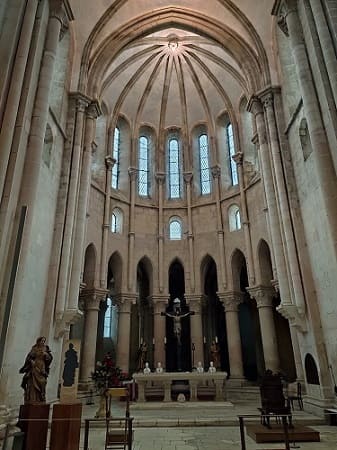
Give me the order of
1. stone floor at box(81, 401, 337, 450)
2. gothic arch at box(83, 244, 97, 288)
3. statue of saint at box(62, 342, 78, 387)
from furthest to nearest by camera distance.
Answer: gothic arch at box(83, 244, 97, 288)
stone floor at box(81, 401, 337, 450)
statue of saint at box(62, 342, 78, 387)

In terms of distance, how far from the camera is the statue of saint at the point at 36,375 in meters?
6.71

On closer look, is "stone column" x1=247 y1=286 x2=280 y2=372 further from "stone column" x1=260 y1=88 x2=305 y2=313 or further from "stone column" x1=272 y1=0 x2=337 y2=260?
"stone column" x1=272 y1=0 x2=337 y2=260

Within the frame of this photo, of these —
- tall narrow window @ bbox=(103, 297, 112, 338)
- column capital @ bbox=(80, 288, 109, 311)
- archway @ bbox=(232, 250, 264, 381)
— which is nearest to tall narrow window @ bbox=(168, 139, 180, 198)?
archway @ bbox=(232, 250, 264, 381)

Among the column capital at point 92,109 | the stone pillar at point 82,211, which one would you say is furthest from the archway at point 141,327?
the column capital at point 92,109

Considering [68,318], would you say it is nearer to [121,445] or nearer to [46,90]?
[121,445]

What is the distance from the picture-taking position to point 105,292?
1788cm

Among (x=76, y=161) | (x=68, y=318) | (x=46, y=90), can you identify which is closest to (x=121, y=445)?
(x=68, y=318)

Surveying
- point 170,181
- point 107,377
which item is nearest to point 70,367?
point 107,377

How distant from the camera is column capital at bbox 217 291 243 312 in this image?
18766mm

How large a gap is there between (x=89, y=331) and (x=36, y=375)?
34.2 feet

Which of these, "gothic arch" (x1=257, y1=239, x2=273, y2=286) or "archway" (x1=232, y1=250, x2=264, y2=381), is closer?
"gothic arch" (x1=257, y1=239, x2=273, y2=286)

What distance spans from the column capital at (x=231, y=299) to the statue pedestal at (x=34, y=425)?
13845 mm

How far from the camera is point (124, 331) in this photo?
18391 millimetres

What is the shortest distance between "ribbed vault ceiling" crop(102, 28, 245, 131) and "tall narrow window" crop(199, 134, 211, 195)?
1.33 meters
